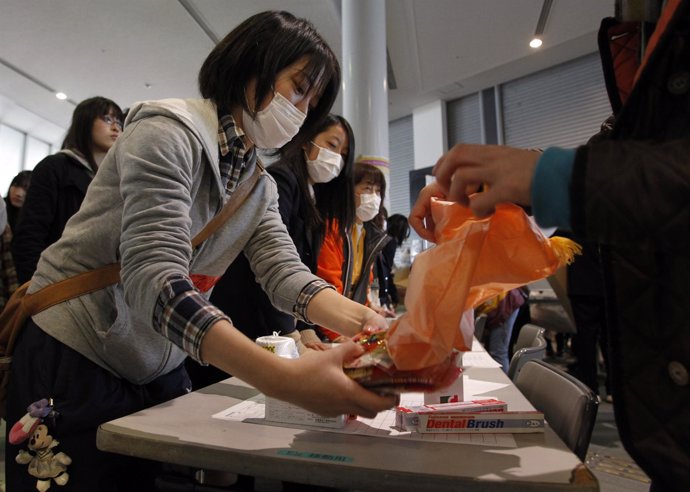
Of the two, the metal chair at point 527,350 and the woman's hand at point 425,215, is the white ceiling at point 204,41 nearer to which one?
the metal chair at point 527,350

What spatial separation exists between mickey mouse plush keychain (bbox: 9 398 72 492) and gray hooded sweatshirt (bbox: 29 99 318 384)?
12cm

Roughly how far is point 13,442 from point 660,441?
103cm

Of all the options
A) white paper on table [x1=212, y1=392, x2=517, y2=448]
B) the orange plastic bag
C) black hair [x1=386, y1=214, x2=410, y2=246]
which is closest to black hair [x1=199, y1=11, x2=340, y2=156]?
the orange plastic bag

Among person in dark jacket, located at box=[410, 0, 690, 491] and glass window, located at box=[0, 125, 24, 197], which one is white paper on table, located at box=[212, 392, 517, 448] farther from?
glass window, located at box=[0, 125, 24, 197]

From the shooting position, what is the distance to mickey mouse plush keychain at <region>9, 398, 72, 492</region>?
31.8 inches

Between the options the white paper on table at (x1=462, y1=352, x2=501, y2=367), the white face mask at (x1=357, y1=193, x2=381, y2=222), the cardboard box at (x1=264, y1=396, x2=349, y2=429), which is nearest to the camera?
the cardboard box at (x1=264, y1=396, x2=349, y2=429)

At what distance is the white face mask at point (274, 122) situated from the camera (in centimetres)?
101

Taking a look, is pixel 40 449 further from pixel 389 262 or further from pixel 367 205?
pixel 389 262

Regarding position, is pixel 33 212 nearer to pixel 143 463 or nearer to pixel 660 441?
pixel 143 463

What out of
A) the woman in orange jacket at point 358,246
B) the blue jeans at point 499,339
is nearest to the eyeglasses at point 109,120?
the woman in orange jacket at point 358,246

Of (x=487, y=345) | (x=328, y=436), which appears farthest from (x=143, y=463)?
(x=487, y=345)

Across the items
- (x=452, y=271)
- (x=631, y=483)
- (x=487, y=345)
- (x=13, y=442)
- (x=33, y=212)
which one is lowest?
(x=631, y=483)

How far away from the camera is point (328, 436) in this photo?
749mm

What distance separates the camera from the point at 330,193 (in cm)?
202
